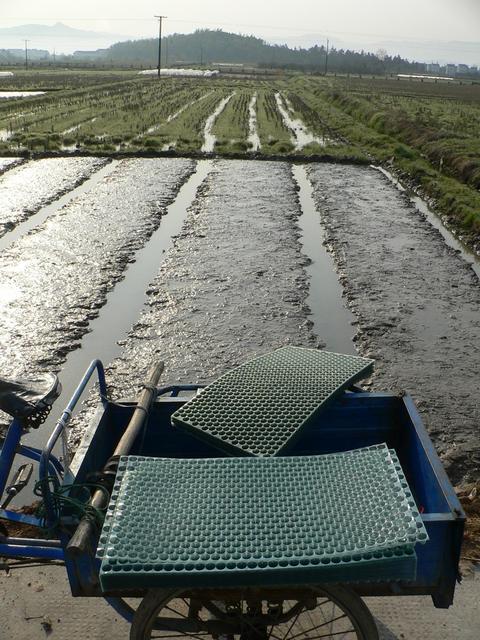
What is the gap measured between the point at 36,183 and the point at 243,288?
30.9 ft

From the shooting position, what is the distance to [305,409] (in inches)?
139

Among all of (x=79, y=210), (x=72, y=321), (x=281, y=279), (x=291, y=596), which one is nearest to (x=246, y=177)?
(x=79, y=210)

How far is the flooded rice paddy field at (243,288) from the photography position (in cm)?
Result: 702

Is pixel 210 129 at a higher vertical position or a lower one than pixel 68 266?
higher

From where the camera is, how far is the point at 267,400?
3652 millimetres

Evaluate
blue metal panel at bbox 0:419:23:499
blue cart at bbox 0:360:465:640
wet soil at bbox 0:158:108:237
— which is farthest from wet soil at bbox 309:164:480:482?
wet soil at bbox 0:158:108:237

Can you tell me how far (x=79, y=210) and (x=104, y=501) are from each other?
38.2 feet

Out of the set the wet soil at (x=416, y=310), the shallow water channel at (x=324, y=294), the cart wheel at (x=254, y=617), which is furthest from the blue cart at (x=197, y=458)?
the shallow water channel at (x=324, y=294)

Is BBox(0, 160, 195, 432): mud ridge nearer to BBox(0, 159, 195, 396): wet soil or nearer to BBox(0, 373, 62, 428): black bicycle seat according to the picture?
BBox(0, 159, 195, 396): wet soil

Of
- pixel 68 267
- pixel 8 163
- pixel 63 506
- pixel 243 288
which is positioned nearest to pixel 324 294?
pixel 243 288

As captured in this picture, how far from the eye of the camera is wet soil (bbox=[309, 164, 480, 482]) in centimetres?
618

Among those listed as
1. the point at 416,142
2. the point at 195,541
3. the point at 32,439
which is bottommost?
the point at 32,439

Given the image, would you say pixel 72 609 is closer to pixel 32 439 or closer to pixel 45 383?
pixel 45 383

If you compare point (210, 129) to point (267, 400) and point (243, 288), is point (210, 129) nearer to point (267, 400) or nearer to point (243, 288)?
point (243, 288)
